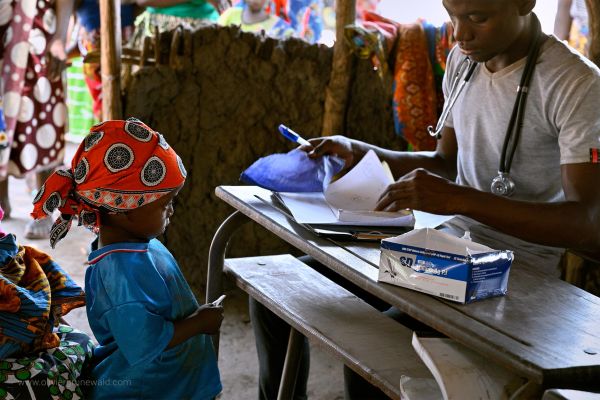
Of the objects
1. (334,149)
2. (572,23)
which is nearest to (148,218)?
(334,149)

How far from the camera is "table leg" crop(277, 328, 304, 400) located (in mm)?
2227

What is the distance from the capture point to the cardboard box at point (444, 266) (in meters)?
1.45

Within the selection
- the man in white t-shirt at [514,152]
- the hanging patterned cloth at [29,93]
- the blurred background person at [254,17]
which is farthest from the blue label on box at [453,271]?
the blurred background person at [254,17]

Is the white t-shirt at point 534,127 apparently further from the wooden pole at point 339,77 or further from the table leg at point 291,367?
the wooden pole at point 339,77

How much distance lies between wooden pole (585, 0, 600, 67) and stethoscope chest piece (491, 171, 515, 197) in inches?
45.9

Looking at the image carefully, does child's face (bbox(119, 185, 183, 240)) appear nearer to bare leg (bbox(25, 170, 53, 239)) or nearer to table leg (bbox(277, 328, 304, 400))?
table leg (bbox(277, 328, 304, 400))

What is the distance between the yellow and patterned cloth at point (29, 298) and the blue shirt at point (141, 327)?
0.08m

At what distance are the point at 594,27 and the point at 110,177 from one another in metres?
2.05

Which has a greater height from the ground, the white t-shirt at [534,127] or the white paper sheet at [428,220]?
the white t-shirt at [534,127]

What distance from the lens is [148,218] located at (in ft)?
6.08

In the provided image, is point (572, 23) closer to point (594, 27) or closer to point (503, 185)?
point (594, 27)

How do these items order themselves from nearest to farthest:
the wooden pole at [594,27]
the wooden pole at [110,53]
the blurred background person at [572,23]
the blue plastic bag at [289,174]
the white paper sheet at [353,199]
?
the white paper sheet at [353,199] < the blue plastic bag at [289,174] < the wooden pole at [594,27] < the wooden pole at [110,53] < the blurred background person at [572,23]

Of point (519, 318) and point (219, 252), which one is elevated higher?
point (519, 318)

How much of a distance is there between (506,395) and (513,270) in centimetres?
43
